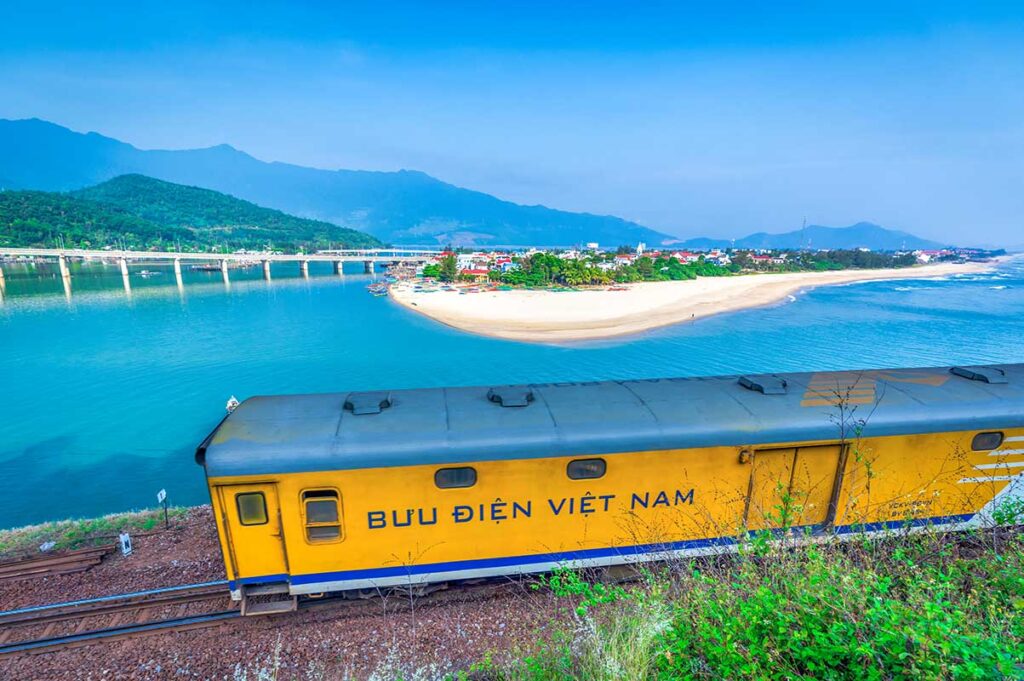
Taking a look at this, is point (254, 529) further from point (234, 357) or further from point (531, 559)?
point (234, 357)

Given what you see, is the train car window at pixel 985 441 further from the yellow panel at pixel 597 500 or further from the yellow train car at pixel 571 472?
the yellow panel at pixel 597 500

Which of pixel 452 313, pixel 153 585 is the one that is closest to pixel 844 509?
pixel 153 585

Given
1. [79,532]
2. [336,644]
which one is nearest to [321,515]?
[336,644]

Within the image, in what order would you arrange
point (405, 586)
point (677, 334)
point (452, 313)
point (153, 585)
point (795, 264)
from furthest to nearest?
point (795, 264), point (452, 313), point (677, 334), point (153, 585), point (405, 586)

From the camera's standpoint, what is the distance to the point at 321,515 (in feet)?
22.6

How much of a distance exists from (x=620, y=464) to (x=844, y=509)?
13.7ft

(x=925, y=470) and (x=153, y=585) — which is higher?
(x=925, y=470)

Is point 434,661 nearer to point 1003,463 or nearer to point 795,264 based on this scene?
point 1003,463

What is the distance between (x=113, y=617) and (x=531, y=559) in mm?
7363

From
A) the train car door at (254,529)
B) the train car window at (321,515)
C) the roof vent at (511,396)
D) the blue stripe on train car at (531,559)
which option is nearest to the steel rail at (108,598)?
the blue stripe on train car at (531,559)

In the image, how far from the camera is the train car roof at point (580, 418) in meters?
6.69

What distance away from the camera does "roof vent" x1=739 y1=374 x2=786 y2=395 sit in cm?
814

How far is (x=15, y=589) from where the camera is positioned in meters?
9.02

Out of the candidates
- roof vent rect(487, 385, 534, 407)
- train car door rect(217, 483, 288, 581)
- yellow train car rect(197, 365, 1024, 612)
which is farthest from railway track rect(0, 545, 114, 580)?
roof vent rect(487, 385, 534, 407)
